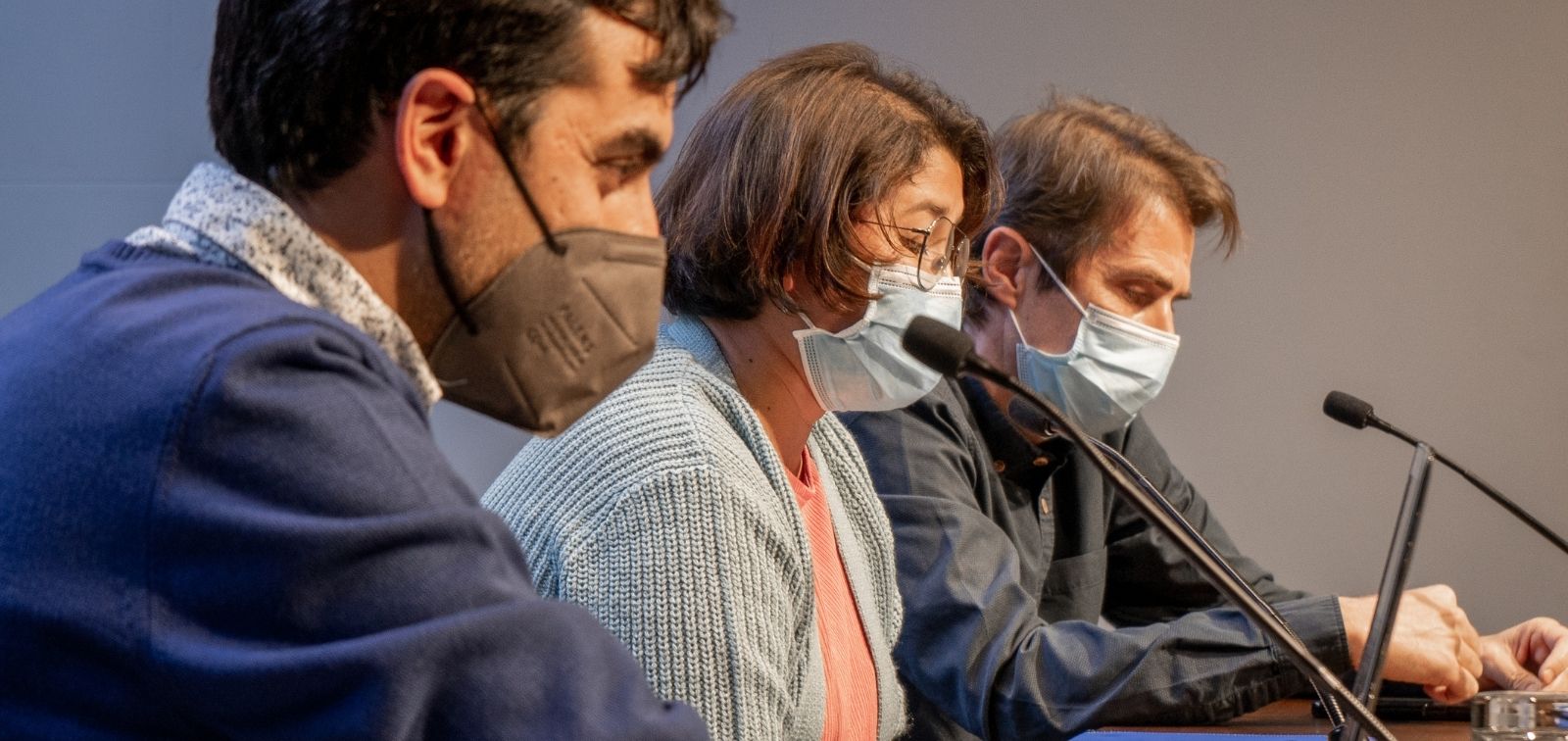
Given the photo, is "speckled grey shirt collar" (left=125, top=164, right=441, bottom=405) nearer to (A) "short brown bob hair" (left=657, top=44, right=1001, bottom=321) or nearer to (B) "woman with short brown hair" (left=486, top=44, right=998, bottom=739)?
(B) "woman with short brown hair" (left=486, top=44, right=998, bottom=739)

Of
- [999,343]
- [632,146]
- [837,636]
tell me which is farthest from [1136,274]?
[632,146]

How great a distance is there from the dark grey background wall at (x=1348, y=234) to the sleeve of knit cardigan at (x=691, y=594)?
1.70 m

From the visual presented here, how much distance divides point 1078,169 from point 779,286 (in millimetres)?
800

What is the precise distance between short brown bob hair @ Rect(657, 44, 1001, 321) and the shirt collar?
54cm

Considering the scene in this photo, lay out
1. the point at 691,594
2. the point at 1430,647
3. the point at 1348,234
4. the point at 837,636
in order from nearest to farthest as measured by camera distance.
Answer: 1. the point at 691,594
2. the point at 837,636
3. the point at 1430,647
4. the point at 1348,234

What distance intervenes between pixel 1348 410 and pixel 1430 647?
288 millimetres

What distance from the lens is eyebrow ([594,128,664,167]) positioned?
87cm

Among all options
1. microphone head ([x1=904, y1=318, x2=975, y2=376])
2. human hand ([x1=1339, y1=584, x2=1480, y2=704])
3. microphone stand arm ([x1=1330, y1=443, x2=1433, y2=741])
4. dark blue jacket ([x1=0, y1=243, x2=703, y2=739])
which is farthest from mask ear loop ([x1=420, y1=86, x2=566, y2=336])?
human hand ([x1=1339, y1=584, x2=1480, y2=704])

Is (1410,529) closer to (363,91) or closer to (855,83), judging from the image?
(855,83)

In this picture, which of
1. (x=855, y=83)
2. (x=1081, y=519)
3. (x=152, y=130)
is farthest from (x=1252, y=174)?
(x=152, y=130)

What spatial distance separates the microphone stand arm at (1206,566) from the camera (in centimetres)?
105

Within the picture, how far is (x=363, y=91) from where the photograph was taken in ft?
2.67

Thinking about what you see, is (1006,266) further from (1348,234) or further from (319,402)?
(319,402)

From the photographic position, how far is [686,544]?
121cm
